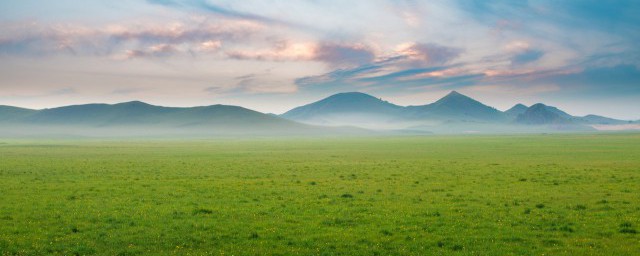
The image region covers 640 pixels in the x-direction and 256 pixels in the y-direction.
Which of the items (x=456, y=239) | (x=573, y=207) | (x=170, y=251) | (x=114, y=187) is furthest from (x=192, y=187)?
(x=573, y=207)

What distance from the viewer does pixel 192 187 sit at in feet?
105

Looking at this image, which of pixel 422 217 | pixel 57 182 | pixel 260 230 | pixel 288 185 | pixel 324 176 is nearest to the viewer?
pixel 260 230

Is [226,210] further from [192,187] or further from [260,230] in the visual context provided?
[192,187]

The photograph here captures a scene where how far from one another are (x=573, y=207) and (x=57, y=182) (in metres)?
33.2

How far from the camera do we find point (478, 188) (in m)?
30.6

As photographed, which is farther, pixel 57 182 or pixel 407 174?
pixel 407 174

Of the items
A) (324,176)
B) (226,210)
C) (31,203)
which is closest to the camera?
(226,210)

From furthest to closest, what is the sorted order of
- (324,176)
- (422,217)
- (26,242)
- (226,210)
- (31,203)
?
(324,176)
(31,203)
(226,210)
(422,217)
(26,242)

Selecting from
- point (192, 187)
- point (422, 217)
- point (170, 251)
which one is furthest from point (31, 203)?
point (422, 217)

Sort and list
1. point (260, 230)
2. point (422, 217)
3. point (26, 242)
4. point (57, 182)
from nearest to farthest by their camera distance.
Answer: point (26, 242) < point (260, 230) < point (422, 217) < point (57, 182)

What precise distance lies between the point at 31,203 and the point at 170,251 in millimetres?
13653

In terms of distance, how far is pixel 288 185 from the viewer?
33.0 m

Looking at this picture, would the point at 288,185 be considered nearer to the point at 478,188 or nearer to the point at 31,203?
the point at 478,188

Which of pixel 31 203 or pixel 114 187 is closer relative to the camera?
pixel 31 203
